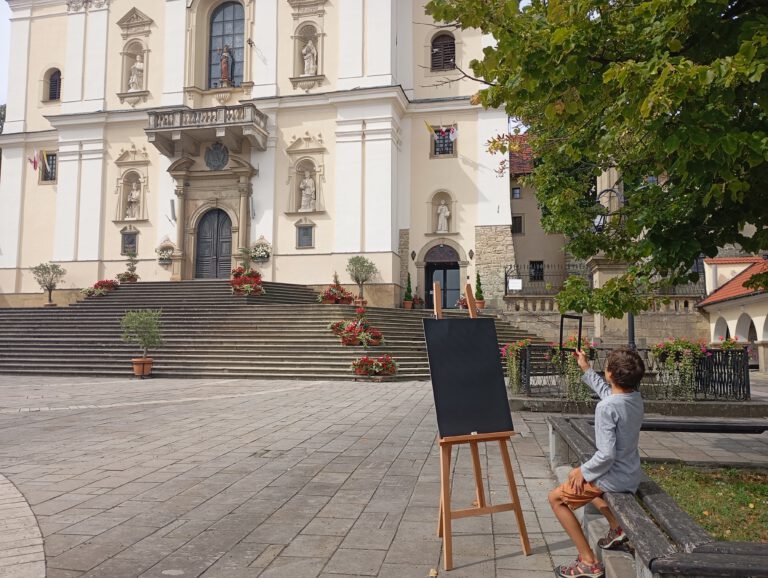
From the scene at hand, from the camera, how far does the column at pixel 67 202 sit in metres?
31.8

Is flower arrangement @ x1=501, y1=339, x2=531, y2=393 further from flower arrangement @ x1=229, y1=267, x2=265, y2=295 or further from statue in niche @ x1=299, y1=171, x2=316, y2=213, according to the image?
statue in niche @ x1=299, y1=171, x2=316, y2=213

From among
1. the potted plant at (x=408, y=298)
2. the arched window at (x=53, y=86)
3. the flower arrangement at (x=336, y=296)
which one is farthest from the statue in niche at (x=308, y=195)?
the arched window at (x=53, y=86)

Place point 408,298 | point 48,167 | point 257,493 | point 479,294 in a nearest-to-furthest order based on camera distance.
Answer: point 257,493 < point 479,294 < point 408,298 < point 48,167

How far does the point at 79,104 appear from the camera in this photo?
32.7 m

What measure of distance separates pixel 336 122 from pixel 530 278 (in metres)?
13.5

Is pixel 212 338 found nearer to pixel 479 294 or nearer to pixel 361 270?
pixel 361 270

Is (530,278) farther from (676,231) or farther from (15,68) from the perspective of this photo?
(15,68)

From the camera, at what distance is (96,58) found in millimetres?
32844

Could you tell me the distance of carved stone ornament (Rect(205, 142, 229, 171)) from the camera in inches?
1204

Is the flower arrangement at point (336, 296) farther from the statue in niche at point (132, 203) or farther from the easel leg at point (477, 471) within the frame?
the easel leg at point (477, 471)

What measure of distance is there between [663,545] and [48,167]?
37963 millimetres

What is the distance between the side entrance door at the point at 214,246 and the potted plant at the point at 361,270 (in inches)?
265

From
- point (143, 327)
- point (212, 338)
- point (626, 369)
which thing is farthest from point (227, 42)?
point (626, 369)

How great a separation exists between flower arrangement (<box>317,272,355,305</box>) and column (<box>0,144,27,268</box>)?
18.4m
